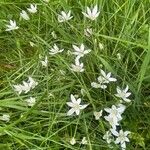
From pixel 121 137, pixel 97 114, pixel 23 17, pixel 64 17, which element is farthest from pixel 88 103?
pixel 23 17

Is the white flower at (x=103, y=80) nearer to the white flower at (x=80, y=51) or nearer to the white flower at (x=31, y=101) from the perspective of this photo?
the white flower at (x=80, y=51)

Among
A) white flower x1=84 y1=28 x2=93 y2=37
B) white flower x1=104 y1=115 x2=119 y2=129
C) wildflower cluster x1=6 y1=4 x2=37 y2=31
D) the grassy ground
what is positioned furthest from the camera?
wildflower cluster x1=6 y1=4 x2=37 y2=31

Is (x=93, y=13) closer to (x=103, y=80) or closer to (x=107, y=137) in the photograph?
(x=103, y=80)

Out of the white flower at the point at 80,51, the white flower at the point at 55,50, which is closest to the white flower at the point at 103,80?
the white flower at the point at 80,51

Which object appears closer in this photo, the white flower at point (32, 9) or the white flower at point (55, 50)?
the white flower at point (55, 50)

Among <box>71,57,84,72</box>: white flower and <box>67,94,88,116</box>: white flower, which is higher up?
<box>71,57,84,72</box>: white flower

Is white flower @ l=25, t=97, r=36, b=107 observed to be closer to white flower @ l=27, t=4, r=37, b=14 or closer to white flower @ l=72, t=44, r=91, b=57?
white flower @ l=72, t=44, r=91, b=57

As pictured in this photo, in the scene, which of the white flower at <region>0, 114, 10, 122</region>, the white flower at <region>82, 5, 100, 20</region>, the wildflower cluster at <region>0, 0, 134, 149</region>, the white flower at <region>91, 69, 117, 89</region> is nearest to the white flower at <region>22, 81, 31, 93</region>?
the wildflower cluster at <region>0, 0, 134, 149</region>

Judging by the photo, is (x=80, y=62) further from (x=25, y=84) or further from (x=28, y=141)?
(x=28, y=141)

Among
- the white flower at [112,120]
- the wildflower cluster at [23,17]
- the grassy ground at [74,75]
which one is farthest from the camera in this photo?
the wildflower cluster at [23,17]
